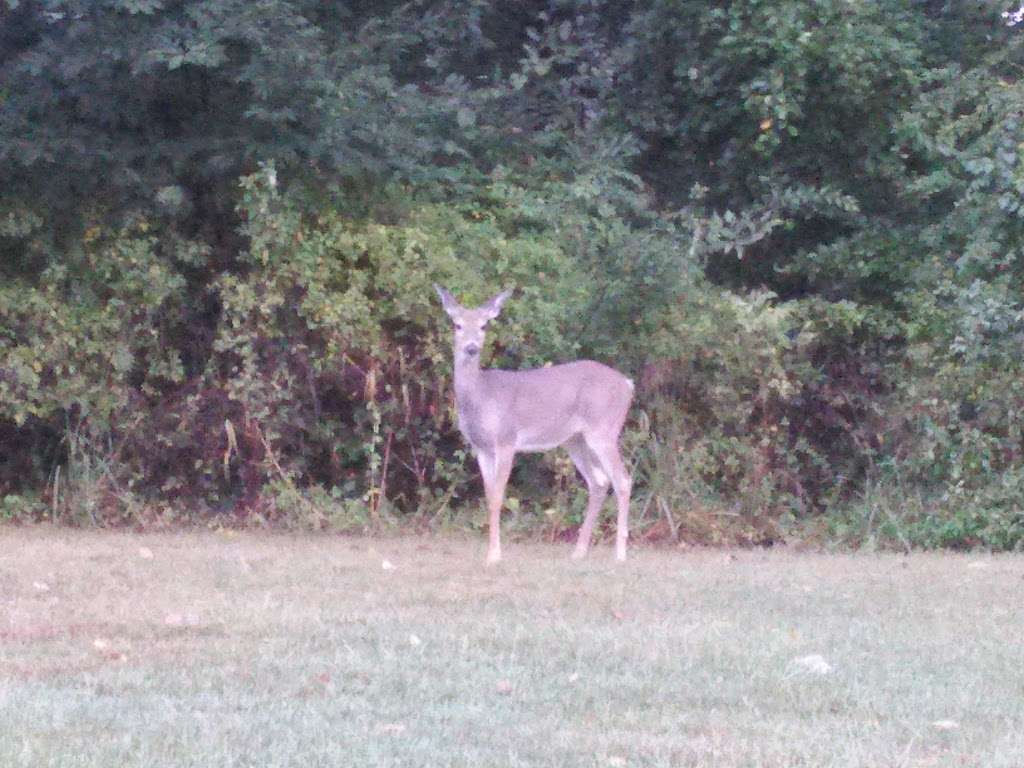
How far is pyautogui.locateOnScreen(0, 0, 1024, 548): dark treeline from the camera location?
43.4 feet

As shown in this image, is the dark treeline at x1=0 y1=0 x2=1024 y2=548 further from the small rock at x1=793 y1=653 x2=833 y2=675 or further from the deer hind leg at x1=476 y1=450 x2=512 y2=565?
the small rock at x1=793 y1=653 x2=833 y2=675

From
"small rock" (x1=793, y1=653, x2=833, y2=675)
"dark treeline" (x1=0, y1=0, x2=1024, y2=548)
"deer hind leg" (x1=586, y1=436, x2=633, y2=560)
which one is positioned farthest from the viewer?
"dark treeline" (x1=0, y1=0, x2=1024, y2=548)

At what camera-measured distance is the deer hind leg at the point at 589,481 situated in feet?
40.2

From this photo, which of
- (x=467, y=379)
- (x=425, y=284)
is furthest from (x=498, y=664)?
(x=425, y=284)

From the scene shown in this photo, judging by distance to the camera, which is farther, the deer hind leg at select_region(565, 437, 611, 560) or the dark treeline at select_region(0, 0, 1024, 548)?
the dark treeline at select_region(0, 0, 1024, 548)

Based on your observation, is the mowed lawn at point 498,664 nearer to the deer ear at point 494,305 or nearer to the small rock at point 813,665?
the small rock at point 813,665

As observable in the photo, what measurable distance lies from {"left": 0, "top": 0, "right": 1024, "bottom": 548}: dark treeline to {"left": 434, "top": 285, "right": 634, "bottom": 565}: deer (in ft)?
3.90

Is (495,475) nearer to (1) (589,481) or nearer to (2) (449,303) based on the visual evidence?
(1) (589,481)

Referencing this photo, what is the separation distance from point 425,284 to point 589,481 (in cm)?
217

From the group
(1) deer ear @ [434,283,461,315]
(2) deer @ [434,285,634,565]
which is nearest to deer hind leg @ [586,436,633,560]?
(2) deer @ [434,285,634,565]

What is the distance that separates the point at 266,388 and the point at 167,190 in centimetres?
177

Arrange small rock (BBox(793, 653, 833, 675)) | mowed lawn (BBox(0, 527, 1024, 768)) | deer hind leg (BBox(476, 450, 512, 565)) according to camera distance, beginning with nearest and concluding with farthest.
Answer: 1. mowed lawn (BBox(0, 527, 1024, 768))
2. small rock (BBox(793, 653, 833, 675))
3. deer hind leg (BBox(476, 450, 512, 565))

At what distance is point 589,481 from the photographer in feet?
41.9

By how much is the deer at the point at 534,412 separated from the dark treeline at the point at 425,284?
1.19 metres
